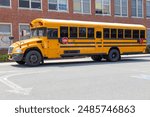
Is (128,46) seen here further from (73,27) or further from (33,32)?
(33,32)

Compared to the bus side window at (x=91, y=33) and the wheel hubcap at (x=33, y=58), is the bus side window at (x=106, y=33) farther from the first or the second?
the wheel hubcap at (x=33, y=58)

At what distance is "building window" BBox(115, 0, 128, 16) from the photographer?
3803 centimetres

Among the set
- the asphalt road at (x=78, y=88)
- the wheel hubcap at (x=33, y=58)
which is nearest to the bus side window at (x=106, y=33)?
the wheel hubcap at (x=33, y=58)

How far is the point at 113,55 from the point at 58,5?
41.0 ft

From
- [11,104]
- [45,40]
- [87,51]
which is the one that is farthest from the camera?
[87,51]

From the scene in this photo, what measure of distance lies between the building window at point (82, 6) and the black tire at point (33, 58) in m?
16.0

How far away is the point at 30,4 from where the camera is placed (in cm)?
3169

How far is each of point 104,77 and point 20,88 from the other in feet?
12.7

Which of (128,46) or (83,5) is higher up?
(83,5)

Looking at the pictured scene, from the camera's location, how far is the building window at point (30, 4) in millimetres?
31191

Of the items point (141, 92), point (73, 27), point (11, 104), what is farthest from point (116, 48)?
point (11, 104)

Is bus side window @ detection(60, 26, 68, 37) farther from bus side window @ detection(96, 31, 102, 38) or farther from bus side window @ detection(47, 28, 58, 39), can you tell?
bus side window @ detection(96, 31, 102, 38)

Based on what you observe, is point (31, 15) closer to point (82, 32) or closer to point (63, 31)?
point (82, 32)

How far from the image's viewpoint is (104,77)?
1320 centimetres
